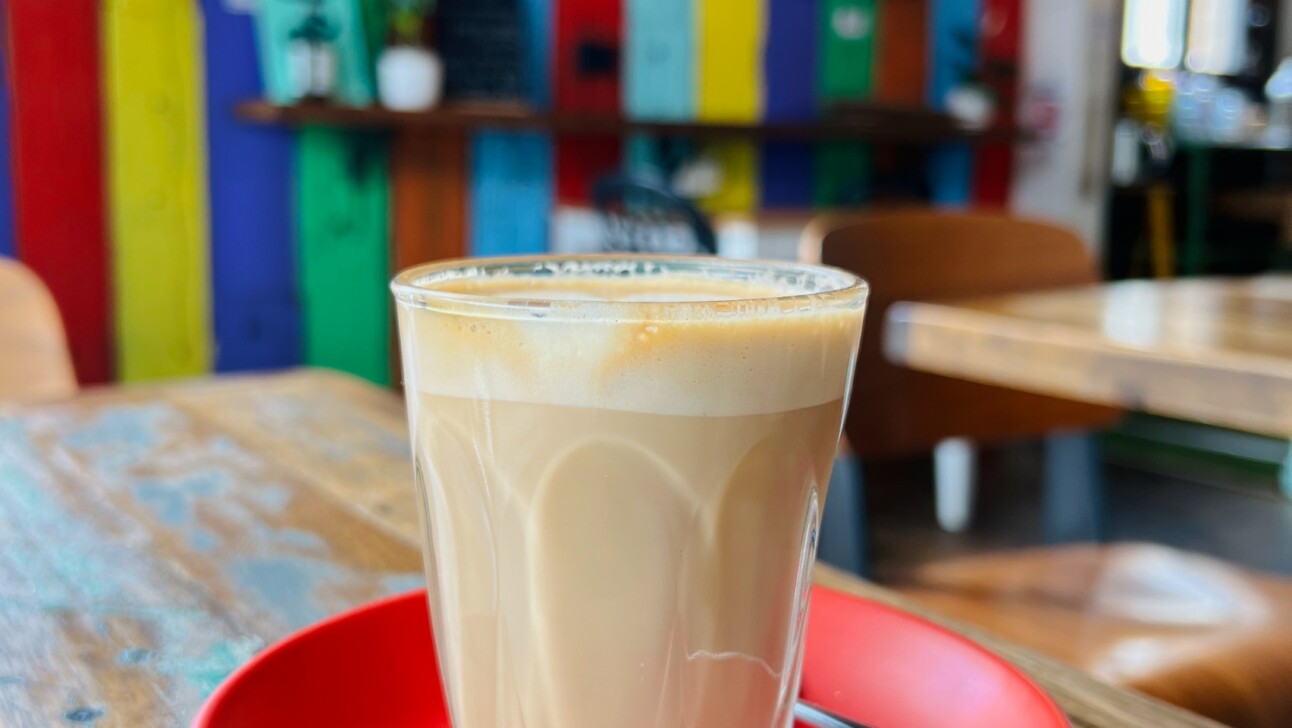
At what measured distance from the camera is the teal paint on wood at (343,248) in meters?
2.79

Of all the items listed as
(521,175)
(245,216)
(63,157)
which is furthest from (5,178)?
(521,175)

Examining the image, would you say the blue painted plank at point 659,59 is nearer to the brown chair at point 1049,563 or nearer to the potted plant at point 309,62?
the potted plant at point 309,62

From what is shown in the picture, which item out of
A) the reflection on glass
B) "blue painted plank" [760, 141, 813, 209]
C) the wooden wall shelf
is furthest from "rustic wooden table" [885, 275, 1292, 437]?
the reflection on glass

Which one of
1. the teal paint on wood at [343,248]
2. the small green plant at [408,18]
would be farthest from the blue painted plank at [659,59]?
the teal paint on wood at [343,248]

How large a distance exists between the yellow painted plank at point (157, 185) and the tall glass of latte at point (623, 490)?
2444 mm

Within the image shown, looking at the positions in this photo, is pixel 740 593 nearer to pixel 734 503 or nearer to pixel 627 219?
pixel 734 503

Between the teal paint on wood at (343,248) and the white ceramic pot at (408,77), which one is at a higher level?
the white ceramic pot at (408,77)

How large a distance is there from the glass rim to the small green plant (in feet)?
7.89

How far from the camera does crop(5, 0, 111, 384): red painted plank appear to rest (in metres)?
2.39

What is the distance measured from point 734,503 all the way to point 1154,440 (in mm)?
3537

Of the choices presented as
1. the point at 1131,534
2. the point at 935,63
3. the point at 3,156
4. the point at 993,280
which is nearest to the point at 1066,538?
the point at 993,280

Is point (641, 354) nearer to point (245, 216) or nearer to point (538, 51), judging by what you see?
point (245, 216)

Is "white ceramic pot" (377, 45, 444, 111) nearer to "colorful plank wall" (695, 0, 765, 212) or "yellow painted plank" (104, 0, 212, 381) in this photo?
"yellow painted plank" (104, 0, 212, 381)

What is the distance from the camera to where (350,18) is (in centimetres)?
272
